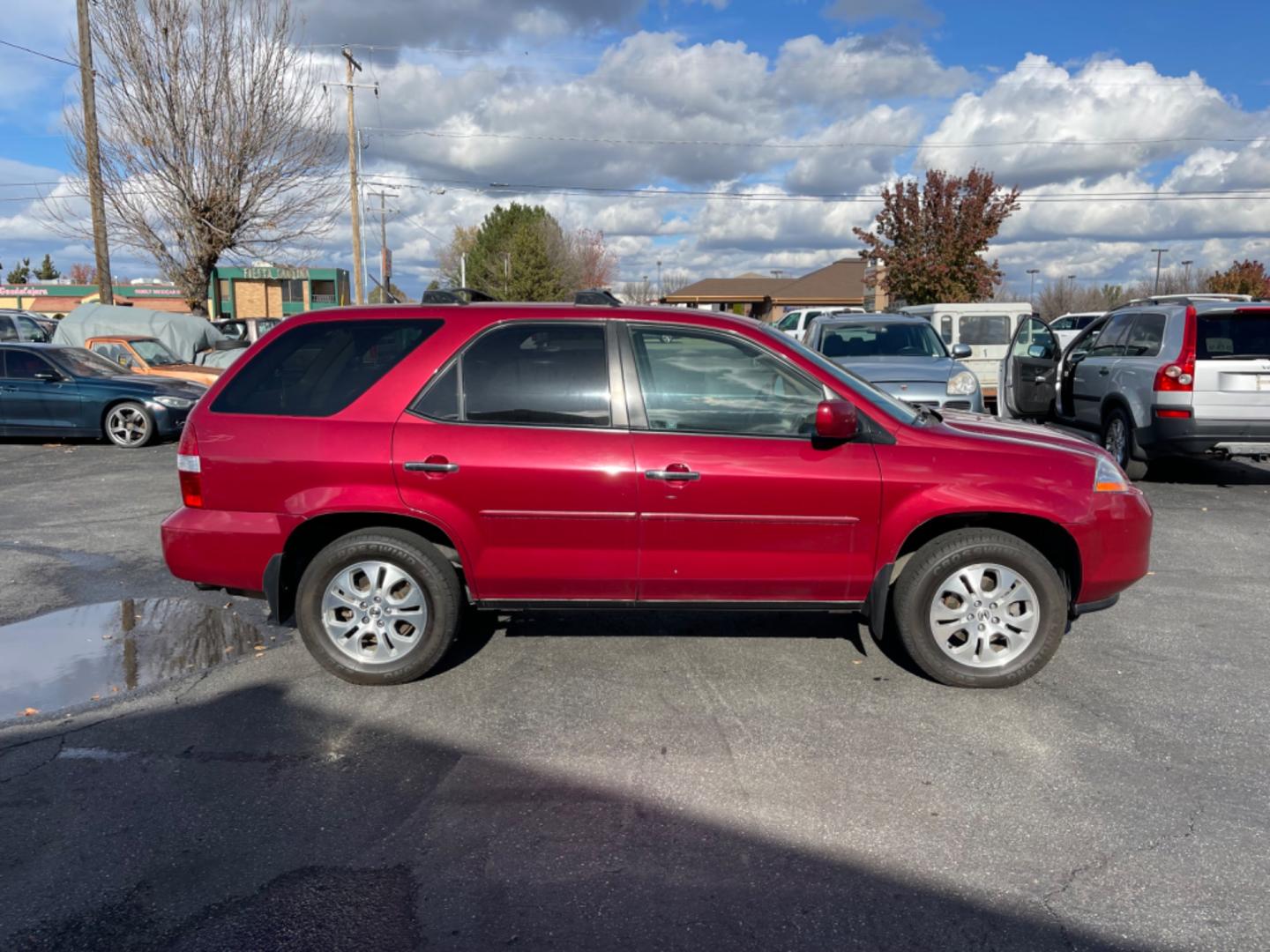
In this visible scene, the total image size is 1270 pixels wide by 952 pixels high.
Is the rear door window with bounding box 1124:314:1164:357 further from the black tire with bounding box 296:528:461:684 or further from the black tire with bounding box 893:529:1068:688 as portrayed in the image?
the black tire with bounding box 296:528:461:684

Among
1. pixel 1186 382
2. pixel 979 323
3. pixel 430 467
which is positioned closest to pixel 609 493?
pixel 430 467

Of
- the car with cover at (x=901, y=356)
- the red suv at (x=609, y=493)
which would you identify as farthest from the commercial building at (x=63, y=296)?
the red suv at (x=609, y=493)

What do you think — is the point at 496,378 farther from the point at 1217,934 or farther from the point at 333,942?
the point at 1217,934

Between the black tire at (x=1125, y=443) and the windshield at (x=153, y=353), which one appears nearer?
the black tire at (x=1125, y=443)

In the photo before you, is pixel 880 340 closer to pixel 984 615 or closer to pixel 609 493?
pixel 984 615

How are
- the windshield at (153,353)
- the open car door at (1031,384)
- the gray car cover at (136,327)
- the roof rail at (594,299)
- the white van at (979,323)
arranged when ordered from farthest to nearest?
1. the gray car cover at (136,327)
2. the white van at (979,323)
3. the windshield at (153,353)
4. the open car door at (1031,384)
5. the roof rail at (594,299)

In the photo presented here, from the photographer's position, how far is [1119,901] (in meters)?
3.00

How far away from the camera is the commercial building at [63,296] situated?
6034 cm

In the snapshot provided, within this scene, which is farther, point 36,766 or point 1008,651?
point 1008,651

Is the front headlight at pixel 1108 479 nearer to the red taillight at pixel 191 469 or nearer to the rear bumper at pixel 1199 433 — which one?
the red taillight at pixel 191 469

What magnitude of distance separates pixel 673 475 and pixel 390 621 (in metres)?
1.56

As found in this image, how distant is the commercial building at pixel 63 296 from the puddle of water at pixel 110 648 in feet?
190

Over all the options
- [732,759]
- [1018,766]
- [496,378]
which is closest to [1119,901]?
[1018,766]

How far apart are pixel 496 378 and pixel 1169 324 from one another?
761 cm
